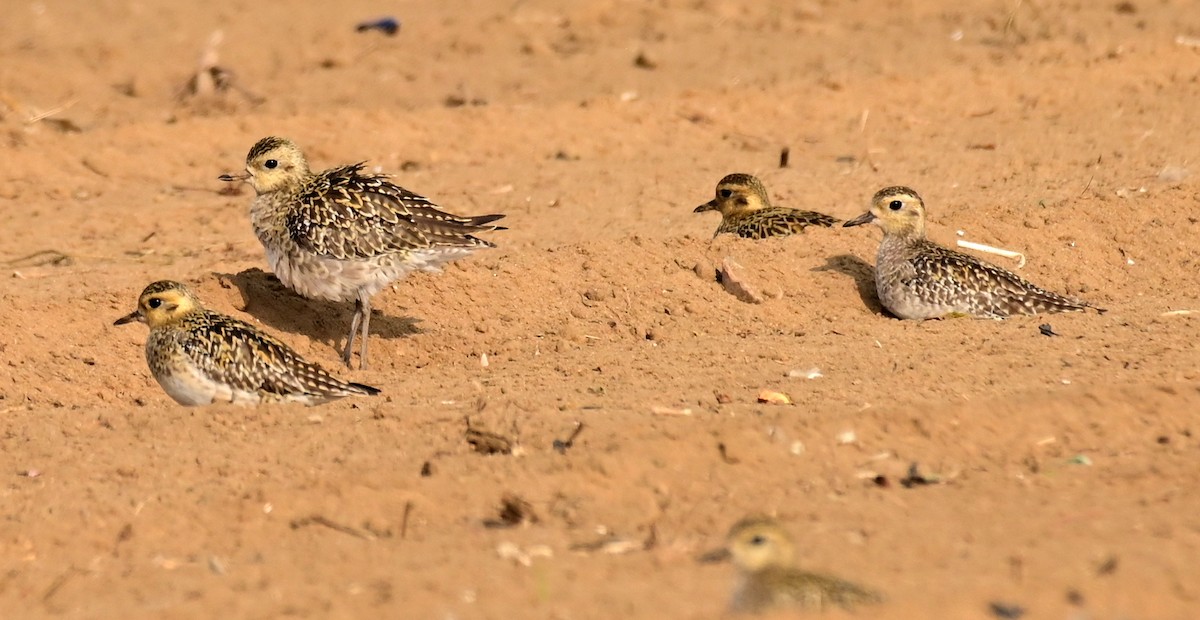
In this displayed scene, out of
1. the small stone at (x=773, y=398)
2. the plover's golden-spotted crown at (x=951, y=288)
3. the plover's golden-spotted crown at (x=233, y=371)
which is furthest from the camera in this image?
the plover's golden-spotted crown at (x=951, y=288)

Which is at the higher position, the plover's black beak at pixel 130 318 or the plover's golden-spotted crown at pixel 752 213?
the plover's golden-spotted crown at pixel 752 213

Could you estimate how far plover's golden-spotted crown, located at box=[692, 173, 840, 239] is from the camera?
511 inches

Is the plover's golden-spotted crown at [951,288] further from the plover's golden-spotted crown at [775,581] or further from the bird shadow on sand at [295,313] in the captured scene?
the plover's golden-spotted crown at [775,581]

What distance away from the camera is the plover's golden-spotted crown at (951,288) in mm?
11641

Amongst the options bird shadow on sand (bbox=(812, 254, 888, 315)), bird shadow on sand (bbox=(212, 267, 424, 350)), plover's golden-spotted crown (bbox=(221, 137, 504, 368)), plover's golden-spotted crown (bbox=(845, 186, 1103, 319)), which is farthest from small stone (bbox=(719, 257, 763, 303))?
bird shadow on sand (bbox=(212, 267, 424, 350))

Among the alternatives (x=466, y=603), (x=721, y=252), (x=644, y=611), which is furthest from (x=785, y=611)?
(x=721, y=252)

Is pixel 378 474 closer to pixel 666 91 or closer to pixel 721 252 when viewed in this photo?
pixel 721 252

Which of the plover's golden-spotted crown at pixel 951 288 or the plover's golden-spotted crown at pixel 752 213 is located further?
the plover's golden-spotted crown at pixel 752 213

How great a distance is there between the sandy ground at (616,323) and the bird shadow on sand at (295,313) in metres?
0.03

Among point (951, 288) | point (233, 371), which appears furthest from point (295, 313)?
point (951, 288)

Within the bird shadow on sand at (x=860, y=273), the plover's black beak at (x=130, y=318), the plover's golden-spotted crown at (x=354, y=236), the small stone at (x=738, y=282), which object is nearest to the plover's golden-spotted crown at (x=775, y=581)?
the plover's golden-spotted crown at (x=354, y=236)

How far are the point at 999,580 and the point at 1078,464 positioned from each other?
223cm

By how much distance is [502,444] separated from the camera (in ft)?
27.9

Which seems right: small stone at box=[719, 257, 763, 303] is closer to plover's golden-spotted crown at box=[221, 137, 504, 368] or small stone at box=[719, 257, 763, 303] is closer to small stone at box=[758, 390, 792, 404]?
plover's golden-spotted crown at box=[221, 137, 504, 368]
